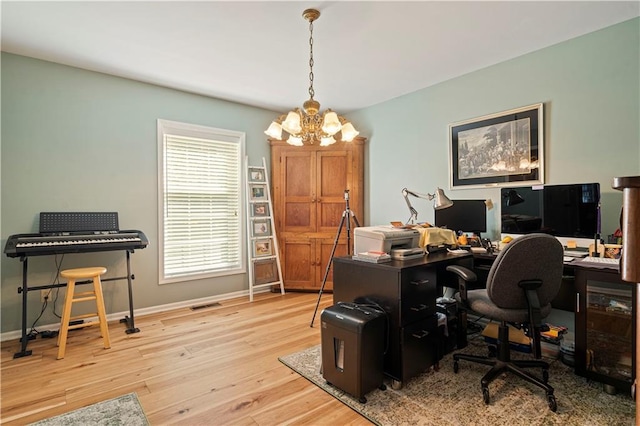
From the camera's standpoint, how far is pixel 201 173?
13.5 feet

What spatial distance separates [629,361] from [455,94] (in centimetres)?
278

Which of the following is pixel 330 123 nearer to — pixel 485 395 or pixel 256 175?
pixel 485 395

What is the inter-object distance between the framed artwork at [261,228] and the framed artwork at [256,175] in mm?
584

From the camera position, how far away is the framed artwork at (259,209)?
4.44m

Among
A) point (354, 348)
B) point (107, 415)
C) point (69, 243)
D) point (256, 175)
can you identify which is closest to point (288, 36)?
point (256, 175)

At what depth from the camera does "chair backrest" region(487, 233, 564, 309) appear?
1.88 meters

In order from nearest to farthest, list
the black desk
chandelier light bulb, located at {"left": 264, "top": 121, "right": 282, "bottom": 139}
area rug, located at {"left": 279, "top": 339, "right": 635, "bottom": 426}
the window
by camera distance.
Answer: area rug, located at {"left": 279, "top": 339, "right": 635, "bottom": 426}, the black desk, chandelier light bulb, located at {"left": 264, "top": 121, "right": 282, "bottom": 139}, the window

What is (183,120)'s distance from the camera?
3916mm

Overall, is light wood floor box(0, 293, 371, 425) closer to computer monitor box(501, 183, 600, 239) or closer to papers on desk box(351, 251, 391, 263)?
papers on desk box(351, 251, 391, 263)

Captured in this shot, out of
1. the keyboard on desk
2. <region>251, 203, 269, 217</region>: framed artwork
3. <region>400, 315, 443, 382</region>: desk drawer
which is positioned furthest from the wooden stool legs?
the keyboard on desk

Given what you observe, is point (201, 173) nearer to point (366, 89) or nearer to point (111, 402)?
point (366, 89)

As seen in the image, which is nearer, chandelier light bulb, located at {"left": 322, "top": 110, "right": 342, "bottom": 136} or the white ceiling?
the white ceiling

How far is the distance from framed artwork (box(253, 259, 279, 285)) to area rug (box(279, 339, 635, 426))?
2172 millimetres

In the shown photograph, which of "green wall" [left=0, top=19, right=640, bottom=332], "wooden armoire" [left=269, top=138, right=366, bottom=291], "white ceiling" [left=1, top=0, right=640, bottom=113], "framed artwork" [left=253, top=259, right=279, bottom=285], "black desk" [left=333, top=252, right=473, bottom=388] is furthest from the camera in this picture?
"wooden armoire" [left=269, top=138, right=366, bottom=291]
